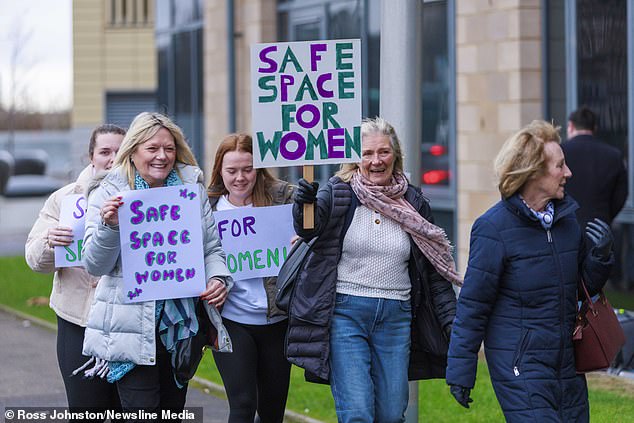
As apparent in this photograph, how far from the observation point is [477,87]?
12633 mm

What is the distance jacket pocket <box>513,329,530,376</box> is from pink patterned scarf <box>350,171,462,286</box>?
76 centimetres

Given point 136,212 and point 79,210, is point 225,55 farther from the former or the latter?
point 136,212

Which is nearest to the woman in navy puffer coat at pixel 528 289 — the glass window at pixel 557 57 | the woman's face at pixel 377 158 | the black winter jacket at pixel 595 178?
the woman's face at pixel 377 158

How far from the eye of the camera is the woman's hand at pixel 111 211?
19.4ft

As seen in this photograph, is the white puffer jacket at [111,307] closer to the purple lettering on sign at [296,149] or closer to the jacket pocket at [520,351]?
the purple lettering on sign at [296,149]

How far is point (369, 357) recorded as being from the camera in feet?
20.4

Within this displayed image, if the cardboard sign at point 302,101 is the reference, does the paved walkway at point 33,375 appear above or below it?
below

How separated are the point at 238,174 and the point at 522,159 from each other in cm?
186

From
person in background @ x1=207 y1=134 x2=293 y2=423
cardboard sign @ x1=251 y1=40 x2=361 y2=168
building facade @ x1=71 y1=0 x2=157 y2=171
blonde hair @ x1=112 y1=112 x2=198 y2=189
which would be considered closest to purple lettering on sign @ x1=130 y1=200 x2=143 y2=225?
blonde hair @ x1=112 y1=112 x2=198 y2=189

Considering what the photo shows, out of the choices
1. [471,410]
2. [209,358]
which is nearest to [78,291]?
[471,410]

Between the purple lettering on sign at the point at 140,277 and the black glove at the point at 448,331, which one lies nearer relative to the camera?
the purple lettering on sign at the point at 140,277

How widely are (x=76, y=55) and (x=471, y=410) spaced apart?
39.0 metres

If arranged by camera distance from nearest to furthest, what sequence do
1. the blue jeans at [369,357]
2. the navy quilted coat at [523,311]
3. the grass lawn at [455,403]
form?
the navy quilted coat at [523,311] < the blue jeans at [369,357] < the grass lawn at [455,403]

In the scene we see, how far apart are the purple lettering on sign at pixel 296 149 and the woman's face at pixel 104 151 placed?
967 millimetres
